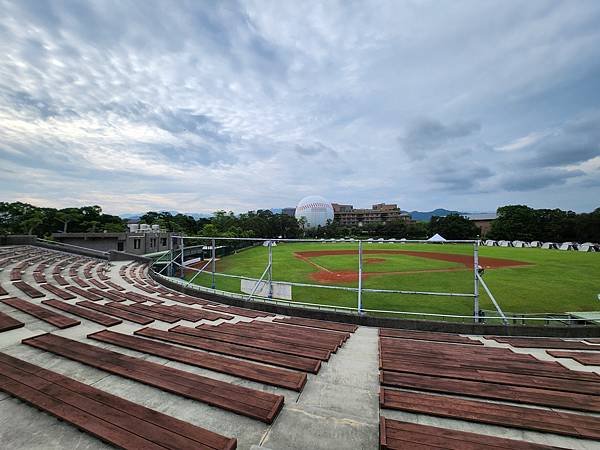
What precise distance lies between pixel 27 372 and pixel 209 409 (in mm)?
2688

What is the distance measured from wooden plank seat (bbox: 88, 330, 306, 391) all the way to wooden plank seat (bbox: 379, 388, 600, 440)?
1.33m

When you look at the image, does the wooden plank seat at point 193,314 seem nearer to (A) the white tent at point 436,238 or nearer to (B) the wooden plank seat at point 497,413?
(B) the wooden plank seat at point 497,413

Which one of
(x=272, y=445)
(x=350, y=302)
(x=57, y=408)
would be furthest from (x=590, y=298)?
(x=57, y=408)

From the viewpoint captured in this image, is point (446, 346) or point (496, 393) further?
point (446, 346)

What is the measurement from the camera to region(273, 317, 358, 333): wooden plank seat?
25.2ft

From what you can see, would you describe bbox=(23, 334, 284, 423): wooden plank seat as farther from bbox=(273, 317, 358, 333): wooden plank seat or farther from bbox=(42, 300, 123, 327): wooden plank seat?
bbox=(273, 317, 358, 333): wooden plank seat

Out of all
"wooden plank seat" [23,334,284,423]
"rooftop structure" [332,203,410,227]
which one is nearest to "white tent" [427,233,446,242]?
"wooden plank seat" [23,334,284,423]

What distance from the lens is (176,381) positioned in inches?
150

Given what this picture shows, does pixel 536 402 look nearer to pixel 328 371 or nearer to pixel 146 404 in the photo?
pixel 328 371

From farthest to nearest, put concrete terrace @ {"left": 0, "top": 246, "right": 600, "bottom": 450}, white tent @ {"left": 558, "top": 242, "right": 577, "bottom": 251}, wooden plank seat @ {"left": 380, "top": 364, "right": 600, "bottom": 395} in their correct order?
1. white tent @ {"left": 558, "top": 242, "right": 577, "bottom": 251}
2. wooden plank seat @ {"left": 380, "top": 364, "right": 600, "bottom": 395}
3. concrete terrace @ {"left": 0, "top": 246, "right": 600, "bottom": 450}

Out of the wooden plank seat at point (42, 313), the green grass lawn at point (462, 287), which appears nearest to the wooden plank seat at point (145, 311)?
the wooden plank seat at point (42, 313)

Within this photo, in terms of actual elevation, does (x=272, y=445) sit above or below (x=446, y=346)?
above

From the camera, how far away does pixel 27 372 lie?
3791 mm

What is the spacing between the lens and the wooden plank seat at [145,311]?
23.7 feet
